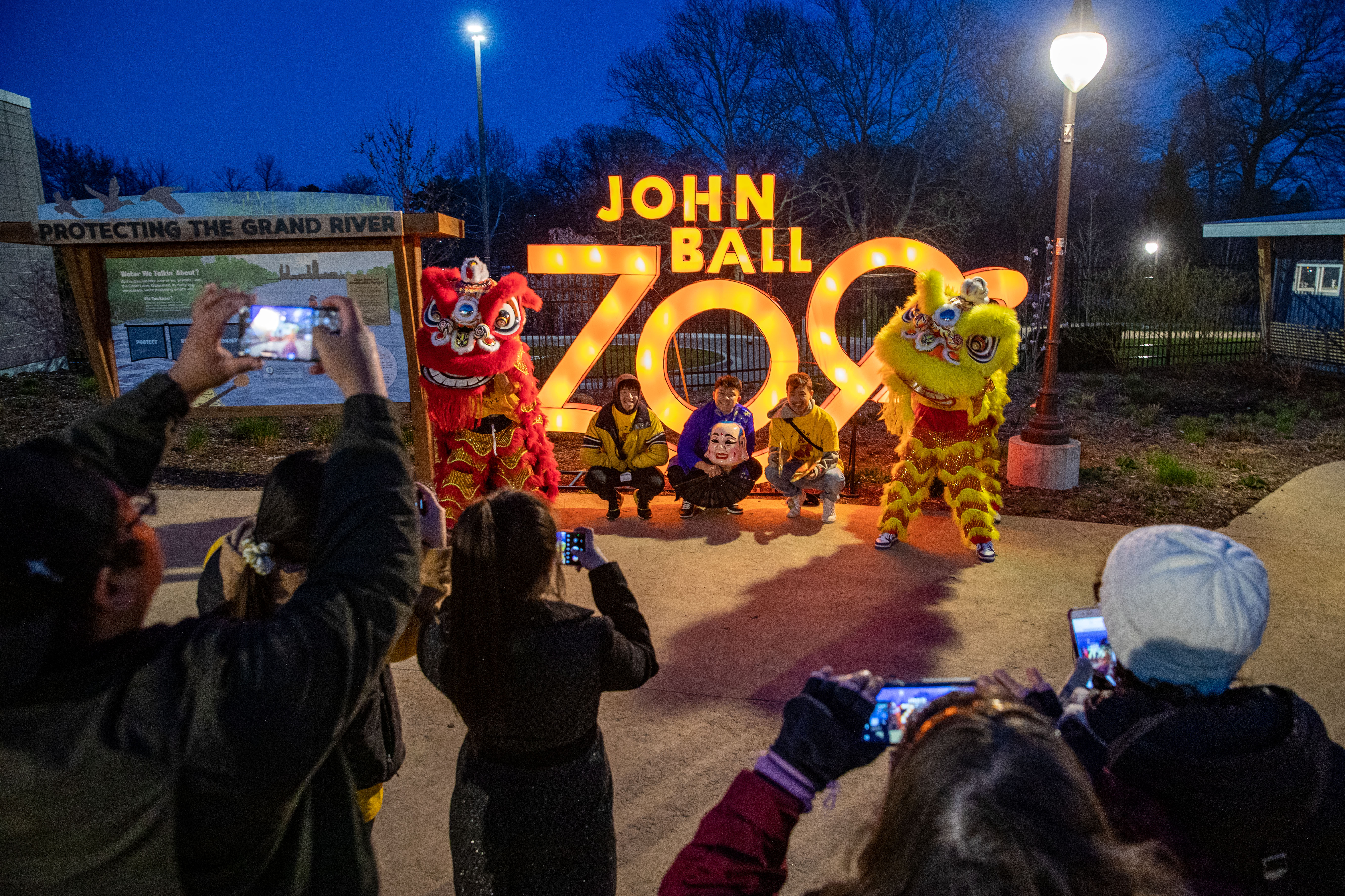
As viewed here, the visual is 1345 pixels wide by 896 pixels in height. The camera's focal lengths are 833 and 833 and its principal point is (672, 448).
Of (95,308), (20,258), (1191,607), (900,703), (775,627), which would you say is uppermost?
(20,258)

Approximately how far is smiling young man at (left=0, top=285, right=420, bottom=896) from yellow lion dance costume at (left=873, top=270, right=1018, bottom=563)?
17.5ft

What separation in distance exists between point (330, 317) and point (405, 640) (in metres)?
1.25

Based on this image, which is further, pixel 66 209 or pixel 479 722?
pixel 66 209

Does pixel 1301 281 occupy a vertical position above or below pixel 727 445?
above

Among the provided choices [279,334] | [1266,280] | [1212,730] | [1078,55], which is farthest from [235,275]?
[1266,280]

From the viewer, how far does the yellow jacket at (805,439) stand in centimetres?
719

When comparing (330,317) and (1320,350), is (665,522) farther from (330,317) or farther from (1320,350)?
(1320,350)

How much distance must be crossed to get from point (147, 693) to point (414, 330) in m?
6.87

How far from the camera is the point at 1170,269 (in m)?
15.2

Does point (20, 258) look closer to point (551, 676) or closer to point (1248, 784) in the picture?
point (551, 676)

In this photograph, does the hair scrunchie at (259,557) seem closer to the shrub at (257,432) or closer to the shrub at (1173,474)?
the shrub at (1173,474)

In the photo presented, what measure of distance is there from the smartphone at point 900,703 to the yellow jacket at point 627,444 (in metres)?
5.67

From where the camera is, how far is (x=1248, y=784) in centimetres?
142

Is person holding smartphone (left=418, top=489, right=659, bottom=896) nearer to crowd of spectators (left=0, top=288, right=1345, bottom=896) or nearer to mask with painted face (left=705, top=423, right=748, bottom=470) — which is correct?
crowd of spectators (left=0, top=288, right=1345, bottom=896)
